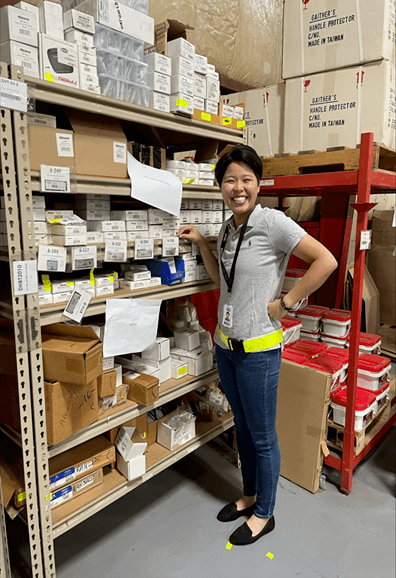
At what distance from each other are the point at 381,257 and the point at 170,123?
4.39m

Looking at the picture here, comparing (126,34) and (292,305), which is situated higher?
(126,34)

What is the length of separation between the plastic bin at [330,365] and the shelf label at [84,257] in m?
1.59

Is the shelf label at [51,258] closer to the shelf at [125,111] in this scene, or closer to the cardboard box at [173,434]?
the shelf at [125,111]

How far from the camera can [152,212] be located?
197 cm

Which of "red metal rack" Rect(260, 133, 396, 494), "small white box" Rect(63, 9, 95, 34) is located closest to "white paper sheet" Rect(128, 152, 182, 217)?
"small white box" Rect(63, 9, 95, 34)

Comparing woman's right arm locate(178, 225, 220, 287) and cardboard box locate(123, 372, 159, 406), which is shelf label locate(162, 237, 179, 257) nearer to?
woman's right arm locate(178, 225, 220, 287)

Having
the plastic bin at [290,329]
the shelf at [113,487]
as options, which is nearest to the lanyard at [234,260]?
the shelf at [113,487]

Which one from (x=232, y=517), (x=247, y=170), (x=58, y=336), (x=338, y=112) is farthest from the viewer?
(x=338, y=112)

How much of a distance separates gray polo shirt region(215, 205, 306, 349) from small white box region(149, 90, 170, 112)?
2.09ft

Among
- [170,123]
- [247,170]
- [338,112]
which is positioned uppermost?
[338,112]

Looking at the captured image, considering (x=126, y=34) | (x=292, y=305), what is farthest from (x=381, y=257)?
(x=126, y=34)

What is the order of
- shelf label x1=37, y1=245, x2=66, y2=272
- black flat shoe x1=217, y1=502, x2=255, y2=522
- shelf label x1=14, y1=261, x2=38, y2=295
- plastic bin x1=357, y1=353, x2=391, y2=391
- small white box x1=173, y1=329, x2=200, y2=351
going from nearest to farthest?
shelf label x1=14, y1=261, x2=38, y2=295 < shelf label x1=37, y1=245, x2=66, y2=272 < black flat shoe x1=217, y1=502, x2=255, y2=522 < small white box x1=173, y1=329, x2=200, y2=351 < plastic bin x1=357, y1=353, x2=391, y2=391

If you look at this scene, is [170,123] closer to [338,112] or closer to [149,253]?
[149,253]

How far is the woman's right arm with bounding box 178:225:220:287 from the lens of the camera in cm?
215
